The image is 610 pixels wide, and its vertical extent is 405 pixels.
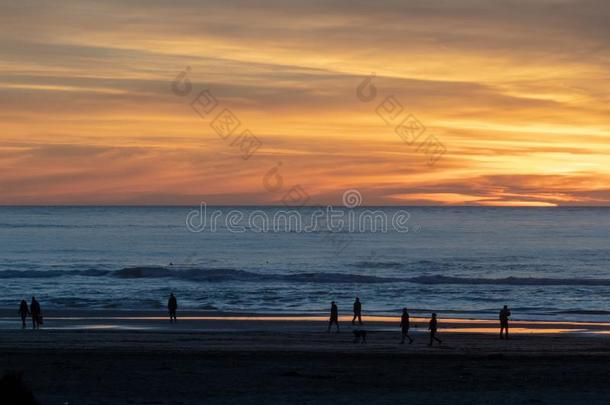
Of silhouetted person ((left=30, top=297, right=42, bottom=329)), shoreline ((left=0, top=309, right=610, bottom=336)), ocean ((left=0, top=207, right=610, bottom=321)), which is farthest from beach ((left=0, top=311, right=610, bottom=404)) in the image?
ocean ((left=0, top=207, right=610, bottom=321))

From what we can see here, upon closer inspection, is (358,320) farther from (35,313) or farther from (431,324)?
(35,313)

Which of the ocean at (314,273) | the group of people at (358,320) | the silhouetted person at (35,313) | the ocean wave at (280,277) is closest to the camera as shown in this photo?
the group of people at (358,320)

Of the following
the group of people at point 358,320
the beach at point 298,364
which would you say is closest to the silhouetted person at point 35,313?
the group of people at point 358,320

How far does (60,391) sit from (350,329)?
1614 cm

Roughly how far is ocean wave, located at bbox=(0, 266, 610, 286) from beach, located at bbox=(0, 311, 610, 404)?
1030 inches

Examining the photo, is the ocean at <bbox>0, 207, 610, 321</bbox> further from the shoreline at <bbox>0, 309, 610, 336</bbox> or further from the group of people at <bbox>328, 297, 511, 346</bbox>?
the group of people at <bbox>328, 297, 511, 346</bbox>

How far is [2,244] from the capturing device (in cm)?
10244

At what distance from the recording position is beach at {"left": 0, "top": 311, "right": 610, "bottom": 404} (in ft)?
50.3

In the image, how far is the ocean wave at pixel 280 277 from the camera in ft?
188

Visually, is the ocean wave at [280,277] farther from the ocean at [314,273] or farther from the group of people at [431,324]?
the group of people at [431,324]

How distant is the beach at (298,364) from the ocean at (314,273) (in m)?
10.1

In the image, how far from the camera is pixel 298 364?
19.5m

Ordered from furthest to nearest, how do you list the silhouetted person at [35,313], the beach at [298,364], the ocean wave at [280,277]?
1. the ocean wave at [280,277]
2. the silhouetted person at [35,313]
3. the beach at [298,364]

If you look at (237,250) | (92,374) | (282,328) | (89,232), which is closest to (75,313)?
(282,328)
